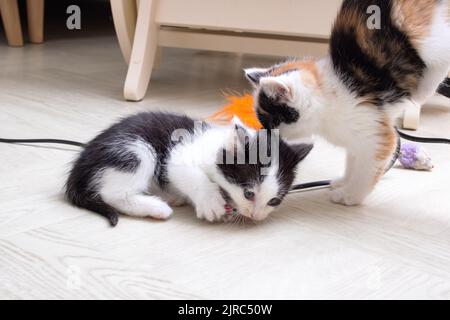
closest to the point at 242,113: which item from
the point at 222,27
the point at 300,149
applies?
the point at 300,149

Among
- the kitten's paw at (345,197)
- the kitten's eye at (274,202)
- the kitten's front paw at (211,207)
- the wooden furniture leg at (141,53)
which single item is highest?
the kitten's eye at (274,202)

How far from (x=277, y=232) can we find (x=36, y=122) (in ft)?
3.26

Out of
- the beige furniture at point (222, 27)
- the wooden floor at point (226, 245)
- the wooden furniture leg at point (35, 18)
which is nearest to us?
the wooden floor at point (226, 245)

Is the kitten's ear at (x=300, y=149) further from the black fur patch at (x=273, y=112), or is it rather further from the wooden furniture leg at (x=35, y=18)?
the wooden furniture leg at (x=35, y=18)

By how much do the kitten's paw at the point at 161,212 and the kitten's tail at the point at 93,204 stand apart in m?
0.07

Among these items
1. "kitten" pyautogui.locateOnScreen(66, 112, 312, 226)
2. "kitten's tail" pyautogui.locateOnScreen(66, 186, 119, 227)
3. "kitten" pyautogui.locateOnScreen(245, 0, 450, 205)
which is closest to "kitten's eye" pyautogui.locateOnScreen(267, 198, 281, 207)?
"kitten" pyautogui.locateOnScreen(66, 112, 312, 226)

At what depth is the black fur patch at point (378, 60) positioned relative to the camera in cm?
120

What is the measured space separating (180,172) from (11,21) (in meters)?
2.44

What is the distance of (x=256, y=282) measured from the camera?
0.86m

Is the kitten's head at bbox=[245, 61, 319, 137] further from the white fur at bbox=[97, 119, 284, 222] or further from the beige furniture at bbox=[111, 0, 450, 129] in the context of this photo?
the beige furniture at bbox=[111, 0, 450, 129]

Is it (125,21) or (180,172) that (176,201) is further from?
(125,21)

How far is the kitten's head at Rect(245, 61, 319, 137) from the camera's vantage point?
119 centimetres

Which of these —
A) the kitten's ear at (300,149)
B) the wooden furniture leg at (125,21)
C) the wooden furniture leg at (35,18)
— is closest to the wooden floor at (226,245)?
the kitten's ear at (300,149)

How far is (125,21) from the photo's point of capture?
2.24 metres
